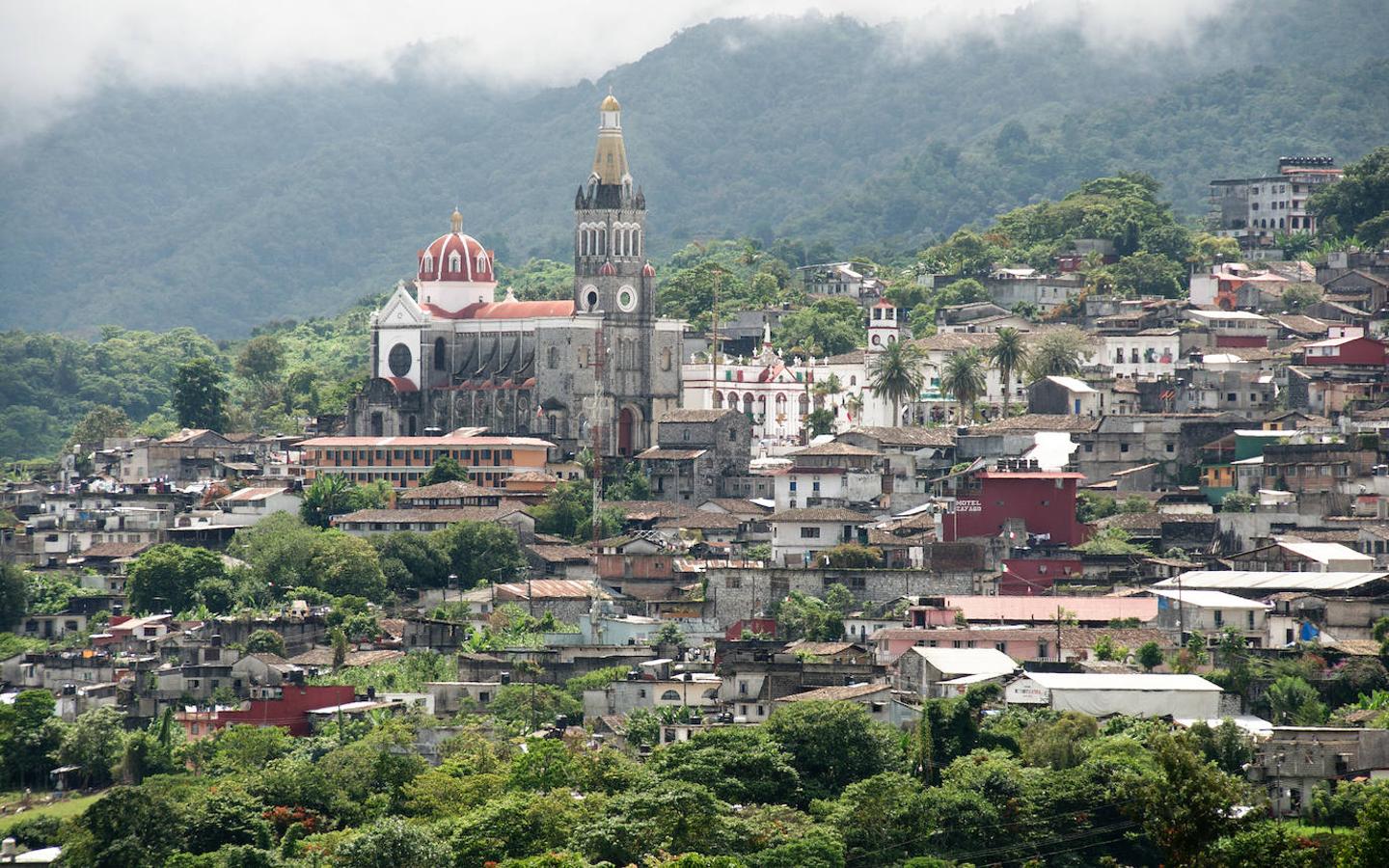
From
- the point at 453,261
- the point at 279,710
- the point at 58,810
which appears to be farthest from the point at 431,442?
the point at 58,810

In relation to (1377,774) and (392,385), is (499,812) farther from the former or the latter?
(392,385)

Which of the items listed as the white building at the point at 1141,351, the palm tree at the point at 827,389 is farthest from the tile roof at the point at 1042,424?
the palm tree at the point at 827,389

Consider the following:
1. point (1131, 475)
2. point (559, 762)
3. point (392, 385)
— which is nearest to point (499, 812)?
point (559, 762)

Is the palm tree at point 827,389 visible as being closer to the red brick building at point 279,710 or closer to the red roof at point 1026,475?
the red roof at point 1026,475

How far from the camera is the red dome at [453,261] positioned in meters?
119

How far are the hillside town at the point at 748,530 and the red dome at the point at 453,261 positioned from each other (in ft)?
0.75

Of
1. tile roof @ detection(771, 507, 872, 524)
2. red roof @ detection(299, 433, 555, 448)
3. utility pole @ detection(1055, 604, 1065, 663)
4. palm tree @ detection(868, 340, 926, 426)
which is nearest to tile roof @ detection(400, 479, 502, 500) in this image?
red roof @ detection(299, 433, 555, 448)

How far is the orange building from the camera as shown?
10525cm

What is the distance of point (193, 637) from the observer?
82.3 metres

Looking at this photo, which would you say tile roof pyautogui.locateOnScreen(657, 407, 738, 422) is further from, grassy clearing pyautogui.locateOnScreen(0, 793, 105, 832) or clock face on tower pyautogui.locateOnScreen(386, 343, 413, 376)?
grassy clearing pyautogui.locateOnScreen(0, 793, 105, 832)

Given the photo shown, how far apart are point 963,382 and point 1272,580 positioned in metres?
27.0

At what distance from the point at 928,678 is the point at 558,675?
10.7 meters

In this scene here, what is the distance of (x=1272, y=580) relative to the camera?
7519 cm

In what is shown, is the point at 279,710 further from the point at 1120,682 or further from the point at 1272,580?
the point at 1272,580
